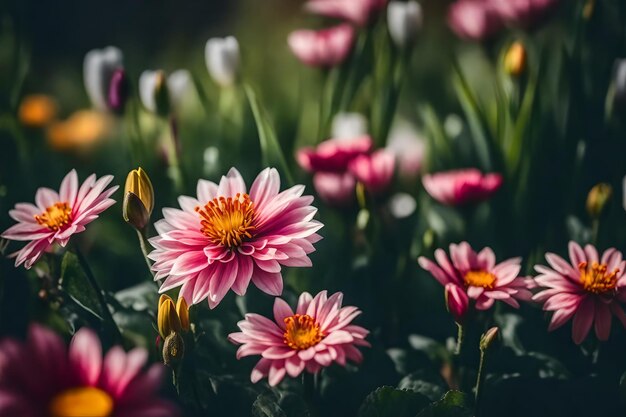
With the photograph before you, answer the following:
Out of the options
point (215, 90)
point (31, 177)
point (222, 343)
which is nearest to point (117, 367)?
point (222, 343)

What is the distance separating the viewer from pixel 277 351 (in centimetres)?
47

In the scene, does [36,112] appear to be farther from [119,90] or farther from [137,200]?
[137,200]

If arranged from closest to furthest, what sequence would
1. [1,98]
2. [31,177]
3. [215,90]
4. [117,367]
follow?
[117,367] < [31,177] < [1,98] < [215,90]

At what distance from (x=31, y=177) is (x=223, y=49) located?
0.95 feet

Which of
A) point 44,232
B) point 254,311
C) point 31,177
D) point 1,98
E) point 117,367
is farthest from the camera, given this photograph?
point 1,98

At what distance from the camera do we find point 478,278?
0.55m

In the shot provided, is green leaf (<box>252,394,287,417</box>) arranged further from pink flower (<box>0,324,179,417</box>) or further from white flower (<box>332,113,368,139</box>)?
white flower (<box>332,113,368,139</box>)

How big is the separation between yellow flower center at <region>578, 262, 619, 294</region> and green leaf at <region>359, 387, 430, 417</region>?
15 centimetres

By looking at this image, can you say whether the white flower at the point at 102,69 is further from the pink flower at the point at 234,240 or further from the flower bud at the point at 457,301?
the flower bud at the point at 457,301

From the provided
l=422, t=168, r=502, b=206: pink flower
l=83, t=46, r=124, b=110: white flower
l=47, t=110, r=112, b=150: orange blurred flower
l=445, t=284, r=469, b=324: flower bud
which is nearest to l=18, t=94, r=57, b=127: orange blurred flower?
l=47, t=110, r=112, b=150: orange blurred flower

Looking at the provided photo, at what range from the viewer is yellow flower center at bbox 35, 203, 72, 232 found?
0.53 m

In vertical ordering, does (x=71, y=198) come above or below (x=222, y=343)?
above

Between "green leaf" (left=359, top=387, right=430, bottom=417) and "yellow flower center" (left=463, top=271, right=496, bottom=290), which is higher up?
"yellow flower center" (left=463, top=271, right=496, bottom=290)

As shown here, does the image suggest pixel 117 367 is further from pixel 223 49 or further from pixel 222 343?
pixel 223 49
